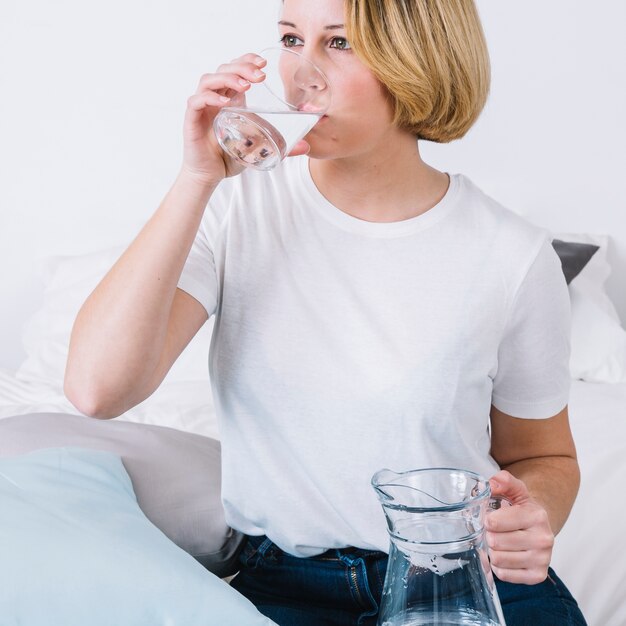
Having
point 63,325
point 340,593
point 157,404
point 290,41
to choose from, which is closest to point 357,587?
point 340,593

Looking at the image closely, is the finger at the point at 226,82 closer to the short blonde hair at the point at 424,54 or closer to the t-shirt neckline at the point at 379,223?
the short blonde hair at the point at 424,54

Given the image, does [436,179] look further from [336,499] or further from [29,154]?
[29,154]

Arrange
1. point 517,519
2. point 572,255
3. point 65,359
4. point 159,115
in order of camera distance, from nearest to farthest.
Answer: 1. point 517,519
2. point 65,359
3. point 572,255
4. point 159,115

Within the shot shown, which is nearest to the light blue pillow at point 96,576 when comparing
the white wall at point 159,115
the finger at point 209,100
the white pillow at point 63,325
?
the finger at point 209,100

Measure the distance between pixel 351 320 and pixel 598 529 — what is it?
2.30 feet

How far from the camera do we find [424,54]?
1176 millimetres

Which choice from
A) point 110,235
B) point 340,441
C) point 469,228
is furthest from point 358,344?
point 110,235

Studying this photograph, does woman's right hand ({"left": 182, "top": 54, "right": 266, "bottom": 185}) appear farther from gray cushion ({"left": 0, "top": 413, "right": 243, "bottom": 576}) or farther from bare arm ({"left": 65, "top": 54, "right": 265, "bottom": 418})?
gray cushion ({"left": 0, "top": 413, "right": 243, "bottom": 576})

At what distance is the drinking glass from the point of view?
976 mm

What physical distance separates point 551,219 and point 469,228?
1.82 meters

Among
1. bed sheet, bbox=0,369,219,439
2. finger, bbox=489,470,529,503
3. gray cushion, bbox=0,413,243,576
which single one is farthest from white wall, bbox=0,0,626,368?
finger, bbox=489,470,529,503

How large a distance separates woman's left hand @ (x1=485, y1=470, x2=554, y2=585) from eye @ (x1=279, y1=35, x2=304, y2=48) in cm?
58

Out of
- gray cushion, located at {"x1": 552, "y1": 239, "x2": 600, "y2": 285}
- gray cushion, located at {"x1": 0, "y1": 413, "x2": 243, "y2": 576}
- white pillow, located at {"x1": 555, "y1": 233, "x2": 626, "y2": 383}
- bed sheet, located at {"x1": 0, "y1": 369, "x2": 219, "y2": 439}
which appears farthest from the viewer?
gray cushion, located at {"x1": 552, "y1": 239, "x2": 600, "y2": 285}

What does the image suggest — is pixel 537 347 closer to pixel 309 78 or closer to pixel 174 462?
pixel 309 78
